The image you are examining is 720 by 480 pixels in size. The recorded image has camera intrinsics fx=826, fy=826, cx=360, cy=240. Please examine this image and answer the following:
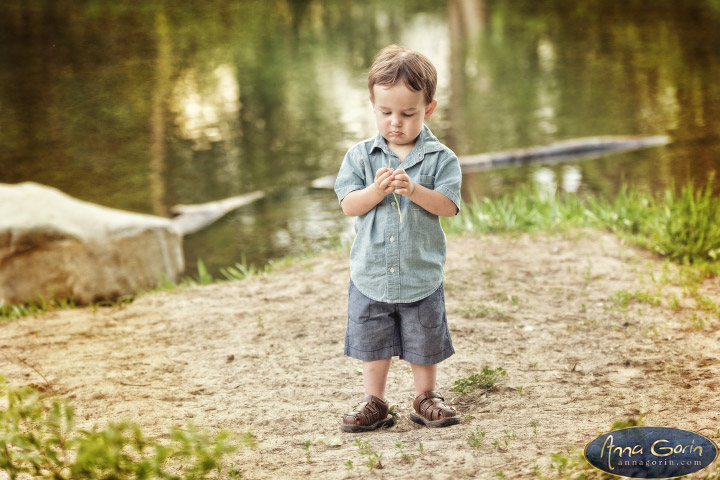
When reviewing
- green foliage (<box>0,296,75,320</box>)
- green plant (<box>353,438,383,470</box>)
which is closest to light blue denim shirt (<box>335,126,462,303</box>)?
green plant (<box>353,438,383,470</box>)

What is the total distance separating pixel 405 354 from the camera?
3.28 meters

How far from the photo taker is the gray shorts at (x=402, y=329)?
128 inches

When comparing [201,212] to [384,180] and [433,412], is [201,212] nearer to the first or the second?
[433,412]

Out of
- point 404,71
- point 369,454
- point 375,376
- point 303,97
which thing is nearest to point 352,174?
point 404,71

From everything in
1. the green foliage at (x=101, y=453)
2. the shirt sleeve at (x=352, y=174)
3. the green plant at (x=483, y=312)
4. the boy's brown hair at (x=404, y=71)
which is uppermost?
the boy's brown hair at (x=404, y=71)

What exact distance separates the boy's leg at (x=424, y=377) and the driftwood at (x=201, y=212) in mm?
4987

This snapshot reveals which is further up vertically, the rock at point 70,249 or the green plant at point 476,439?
the rock at point 70,249

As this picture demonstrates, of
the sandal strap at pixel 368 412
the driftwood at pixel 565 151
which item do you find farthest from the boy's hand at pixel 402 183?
→ the driftwood at pixel 565 151

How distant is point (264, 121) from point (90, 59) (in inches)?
256

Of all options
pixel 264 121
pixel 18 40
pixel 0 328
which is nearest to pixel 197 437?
pixel 0 328

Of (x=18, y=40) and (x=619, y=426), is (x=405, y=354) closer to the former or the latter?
(x=619, y=426)

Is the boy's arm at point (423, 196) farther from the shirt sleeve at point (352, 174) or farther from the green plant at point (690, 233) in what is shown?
the green plant at point (690, 233)
